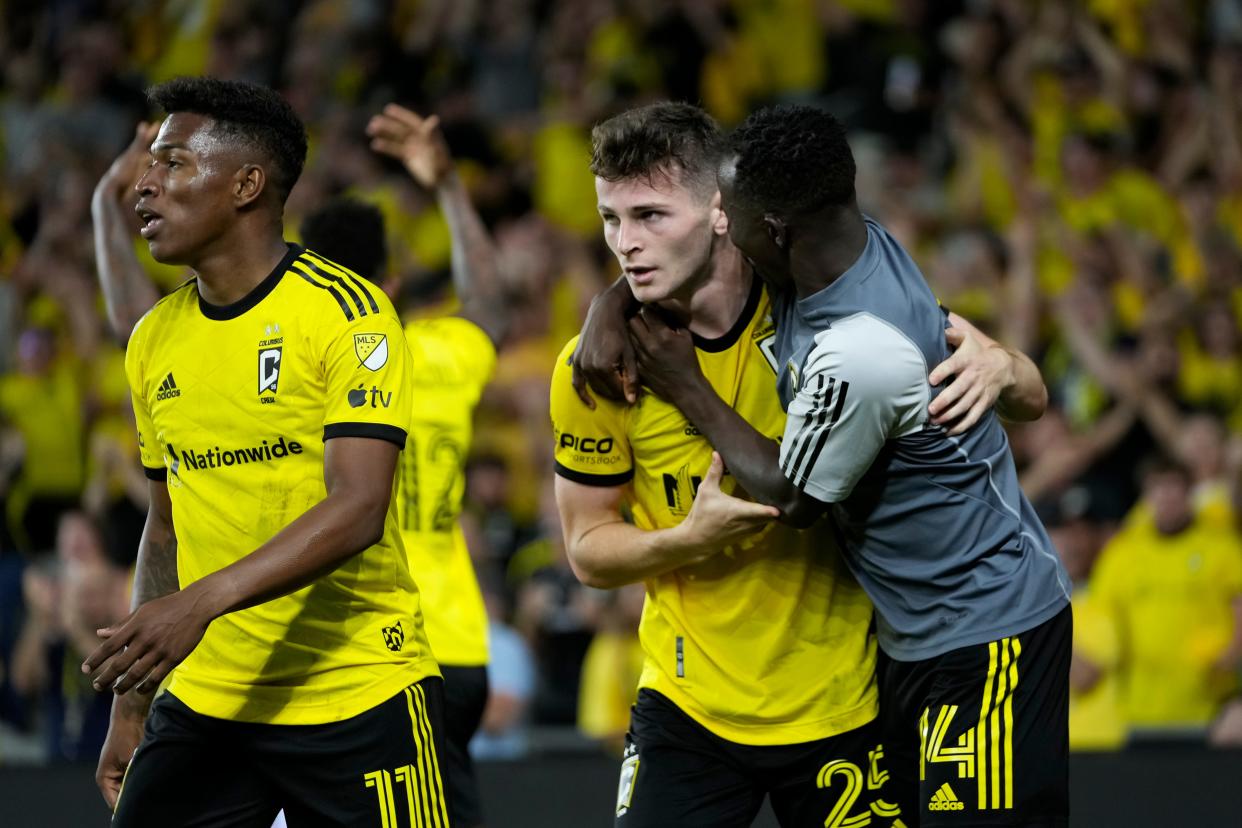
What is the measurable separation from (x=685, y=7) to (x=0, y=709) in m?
6.75

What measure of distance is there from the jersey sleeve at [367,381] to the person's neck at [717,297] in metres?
0.81

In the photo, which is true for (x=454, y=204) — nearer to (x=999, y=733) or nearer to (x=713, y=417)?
(x=713, y=417)

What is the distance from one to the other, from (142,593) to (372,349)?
0.92 m

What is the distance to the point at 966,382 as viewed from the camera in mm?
3736

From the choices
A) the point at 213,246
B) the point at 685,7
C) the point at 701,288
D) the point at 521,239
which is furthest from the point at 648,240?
the point at 685,7

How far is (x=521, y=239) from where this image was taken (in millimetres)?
10781

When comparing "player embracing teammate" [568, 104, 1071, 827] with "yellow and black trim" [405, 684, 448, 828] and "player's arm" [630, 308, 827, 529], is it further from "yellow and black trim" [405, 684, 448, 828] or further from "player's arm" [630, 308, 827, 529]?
"yellow and black trim" [405, 684, 448, 828]

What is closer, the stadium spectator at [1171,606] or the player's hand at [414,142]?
the player's hand at [414,142]

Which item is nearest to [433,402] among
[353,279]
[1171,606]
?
[353,279]

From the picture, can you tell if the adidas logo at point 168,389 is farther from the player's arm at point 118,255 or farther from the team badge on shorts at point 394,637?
the player's arm at point 118,255

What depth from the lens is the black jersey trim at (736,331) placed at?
413cm

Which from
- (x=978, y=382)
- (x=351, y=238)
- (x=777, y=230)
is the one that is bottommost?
(x=978, y=382)

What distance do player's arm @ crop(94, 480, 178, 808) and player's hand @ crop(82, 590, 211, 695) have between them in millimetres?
784

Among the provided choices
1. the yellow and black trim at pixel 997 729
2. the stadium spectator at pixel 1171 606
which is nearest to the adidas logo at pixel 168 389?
the yellow and black trim at pixel 997 729
